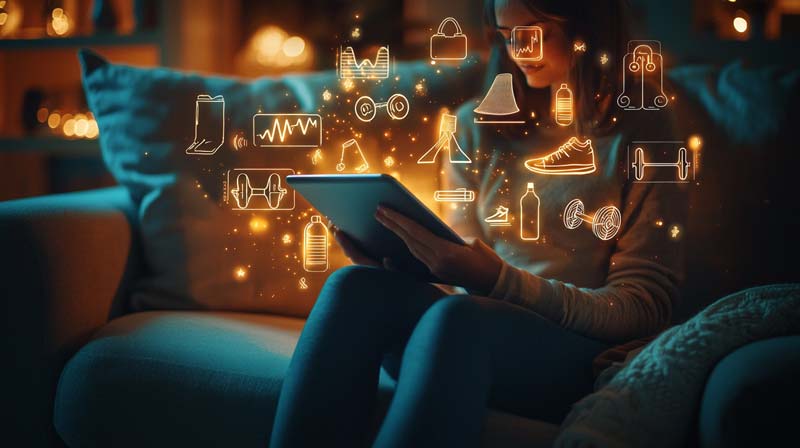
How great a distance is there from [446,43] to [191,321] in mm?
628

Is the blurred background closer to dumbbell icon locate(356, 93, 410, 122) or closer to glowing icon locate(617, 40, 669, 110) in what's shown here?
dumbbell icon locate(356, 93, 410, 122)

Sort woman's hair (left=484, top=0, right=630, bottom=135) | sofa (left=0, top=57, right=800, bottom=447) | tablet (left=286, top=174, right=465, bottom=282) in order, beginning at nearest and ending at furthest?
tablet (left=286, top=174, right=465, bottom=282)
sofa (left=0, top=57, right=800, bottom=447)
woman's hair (left=484, top=0, right=630, bottom=135)

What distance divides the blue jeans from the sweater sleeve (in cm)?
5

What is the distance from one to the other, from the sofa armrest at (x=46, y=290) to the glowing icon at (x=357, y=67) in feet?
1.56

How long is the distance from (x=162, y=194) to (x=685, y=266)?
853 millimetres

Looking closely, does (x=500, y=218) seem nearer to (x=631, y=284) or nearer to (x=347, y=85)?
(x=631, y=284)

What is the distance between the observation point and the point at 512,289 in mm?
862

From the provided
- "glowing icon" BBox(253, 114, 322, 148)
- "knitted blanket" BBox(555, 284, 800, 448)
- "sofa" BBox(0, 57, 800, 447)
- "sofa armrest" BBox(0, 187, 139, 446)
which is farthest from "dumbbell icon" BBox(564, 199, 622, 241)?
"sofa armrest" BBox(0, 187, 139, 446)

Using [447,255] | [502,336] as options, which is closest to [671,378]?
[502,336]

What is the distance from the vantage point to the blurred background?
1.83 metres

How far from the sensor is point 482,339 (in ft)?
2.38

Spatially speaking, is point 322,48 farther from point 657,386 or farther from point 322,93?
point 657,386

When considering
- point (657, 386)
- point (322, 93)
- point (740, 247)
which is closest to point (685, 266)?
point (740, 247)

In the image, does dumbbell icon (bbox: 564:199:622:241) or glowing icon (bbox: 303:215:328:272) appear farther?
glowing icon (bbox: 303:215:328:272)
